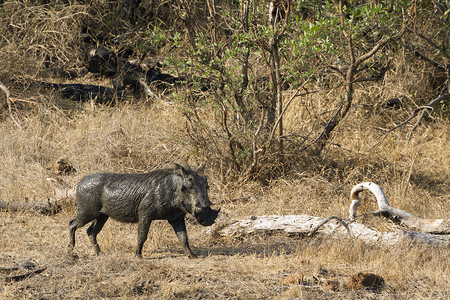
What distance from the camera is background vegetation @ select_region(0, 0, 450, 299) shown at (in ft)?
16.8

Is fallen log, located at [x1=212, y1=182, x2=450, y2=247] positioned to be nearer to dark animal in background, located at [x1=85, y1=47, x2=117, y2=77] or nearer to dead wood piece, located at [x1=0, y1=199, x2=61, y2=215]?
dead wood piece, located at [x1=0, y1=199, x2=61, y2=215]

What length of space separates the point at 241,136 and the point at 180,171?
9.60ft

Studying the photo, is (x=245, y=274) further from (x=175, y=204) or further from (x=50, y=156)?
(x=50, y=156)

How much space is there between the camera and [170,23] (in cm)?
1294

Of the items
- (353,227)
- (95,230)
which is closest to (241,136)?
(353,227)

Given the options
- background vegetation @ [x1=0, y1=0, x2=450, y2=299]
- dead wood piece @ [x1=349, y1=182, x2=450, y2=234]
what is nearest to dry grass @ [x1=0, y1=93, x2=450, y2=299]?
background vegetation @ [x1=0, y1=0, x2=450, y2=299]

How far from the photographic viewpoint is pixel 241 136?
8281 millimetres

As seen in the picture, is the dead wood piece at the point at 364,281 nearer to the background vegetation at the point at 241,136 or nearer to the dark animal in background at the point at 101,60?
the background vegetation at the point at 241,136

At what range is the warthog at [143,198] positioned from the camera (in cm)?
537

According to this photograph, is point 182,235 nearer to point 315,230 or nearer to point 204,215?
point 204,215

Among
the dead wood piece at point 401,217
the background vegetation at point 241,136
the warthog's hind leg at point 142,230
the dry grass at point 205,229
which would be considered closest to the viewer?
the dry grass at point 205,229

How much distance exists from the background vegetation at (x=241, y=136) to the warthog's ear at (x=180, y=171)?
838 millimetres

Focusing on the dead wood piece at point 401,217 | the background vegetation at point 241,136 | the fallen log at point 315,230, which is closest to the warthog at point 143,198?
the background vegetation at point 241,136

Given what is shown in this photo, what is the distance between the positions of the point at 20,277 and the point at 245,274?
1.91 meters
